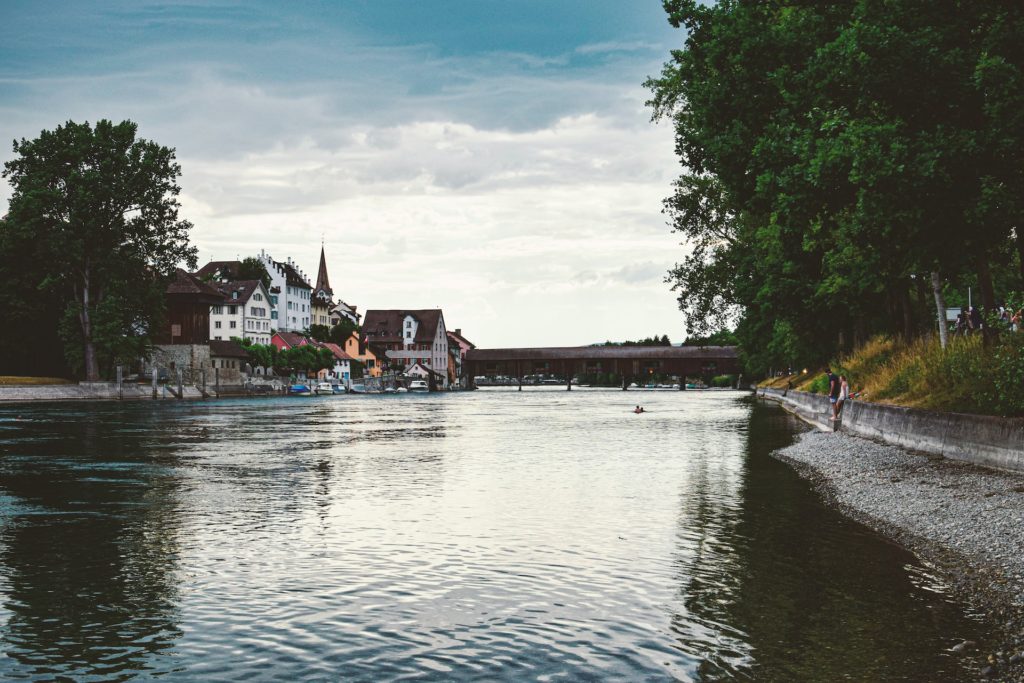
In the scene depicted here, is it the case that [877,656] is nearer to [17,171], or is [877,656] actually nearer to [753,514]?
[753,514]

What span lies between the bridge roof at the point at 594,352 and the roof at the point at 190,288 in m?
63.2

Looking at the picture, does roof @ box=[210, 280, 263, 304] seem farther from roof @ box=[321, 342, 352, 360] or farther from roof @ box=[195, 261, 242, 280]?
roof @ box=[321, 342, 352, 360]

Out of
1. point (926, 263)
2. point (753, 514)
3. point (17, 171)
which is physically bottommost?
point (753, 514)

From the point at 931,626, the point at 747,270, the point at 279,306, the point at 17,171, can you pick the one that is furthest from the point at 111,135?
the point at 279,306

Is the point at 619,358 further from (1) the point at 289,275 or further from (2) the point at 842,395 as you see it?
(2) the point at 842,395

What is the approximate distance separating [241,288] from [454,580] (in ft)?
497

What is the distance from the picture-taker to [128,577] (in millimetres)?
12766

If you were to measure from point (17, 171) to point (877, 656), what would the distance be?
82865 mm

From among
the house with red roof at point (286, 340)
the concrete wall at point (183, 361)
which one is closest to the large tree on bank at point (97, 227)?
the concrete wall at point (183, 361)

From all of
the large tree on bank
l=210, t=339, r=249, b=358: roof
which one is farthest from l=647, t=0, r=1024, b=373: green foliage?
l=210, t=339, r=249, b=358: roof

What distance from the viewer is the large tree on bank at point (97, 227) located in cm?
7738

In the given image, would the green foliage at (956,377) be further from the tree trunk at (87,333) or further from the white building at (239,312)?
the white building at (239,312)

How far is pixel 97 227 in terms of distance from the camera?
7888 centimetres

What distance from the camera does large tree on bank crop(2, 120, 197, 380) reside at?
254 ft
